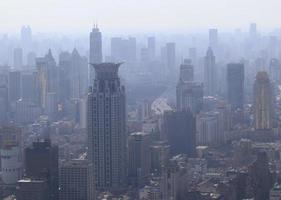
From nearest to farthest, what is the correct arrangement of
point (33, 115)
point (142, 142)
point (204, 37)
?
Answer: 1. point (142, 142)
2. point (33, 115)
3. point (204, 37)

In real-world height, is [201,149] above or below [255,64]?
below

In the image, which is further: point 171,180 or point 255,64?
point 255,64

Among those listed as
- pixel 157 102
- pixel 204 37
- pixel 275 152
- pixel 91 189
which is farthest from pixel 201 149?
pixel 204 37

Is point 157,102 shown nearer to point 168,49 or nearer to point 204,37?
point 168,49

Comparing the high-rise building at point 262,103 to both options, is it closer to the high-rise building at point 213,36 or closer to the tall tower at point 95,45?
the tall tower at point 95,45

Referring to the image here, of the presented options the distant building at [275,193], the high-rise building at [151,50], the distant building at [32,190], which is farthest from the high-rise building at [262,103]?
the high-rise building at [151,50]

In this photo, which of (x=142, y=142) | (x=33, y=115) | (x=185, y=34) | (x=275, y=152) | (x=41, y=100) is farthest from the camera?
(x=185, y=34)
